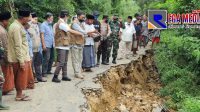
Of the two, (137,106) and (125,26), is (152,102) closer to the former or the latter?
(137,106)

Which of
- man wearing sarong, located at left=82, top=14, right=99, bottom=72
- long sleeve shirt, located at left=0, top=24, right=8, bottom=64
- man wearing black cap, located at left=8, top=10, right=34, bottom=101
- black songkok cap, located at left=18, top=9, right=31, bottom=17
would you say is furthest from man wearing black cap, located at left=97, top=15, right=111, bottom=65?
long sleeve shirt, located at left=0, top=24, right=8, bottom=64

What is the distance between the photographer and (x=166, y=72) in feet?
44.6

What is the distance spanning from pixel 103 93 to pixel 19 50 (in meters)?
3.12

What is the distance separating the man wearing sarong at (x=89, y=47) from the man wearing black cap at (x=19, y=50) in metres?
3.56

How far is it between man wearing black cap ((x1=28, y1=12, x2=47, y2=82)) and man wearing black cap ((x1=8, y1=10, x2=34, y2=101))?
1767mm

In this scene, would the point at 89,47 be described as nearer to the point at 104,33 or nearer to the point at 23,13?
the point at 104,33

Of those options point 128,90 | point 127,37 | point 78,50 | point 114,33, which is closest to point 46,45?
point 78,50

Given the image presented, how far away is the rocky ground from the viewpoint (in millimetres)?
8562

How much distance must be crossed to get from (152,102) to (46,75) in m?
3.25

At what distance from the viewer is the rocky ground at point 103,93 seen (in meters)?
8.56

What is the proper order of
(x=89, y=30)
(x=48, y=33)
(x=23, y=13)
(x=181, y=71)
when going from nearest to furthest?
1. (x=23, y=13)
2. (x=48, y=33)
3. (x=89, y=30)
4. (x=181, y=71)

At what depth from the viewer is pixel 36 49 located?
10664 millimetres

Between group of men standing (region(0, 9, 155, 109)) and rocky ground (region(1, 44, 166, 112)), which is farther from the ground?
group of men standing (region(0, 9, 155, 109))

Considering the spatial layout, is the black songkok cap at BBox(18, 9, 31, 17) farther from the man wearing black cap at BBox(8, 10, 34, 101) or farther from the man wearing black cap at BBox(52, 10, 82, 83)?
the man wearing black cap at BBox(52, 10, 82, 83)
